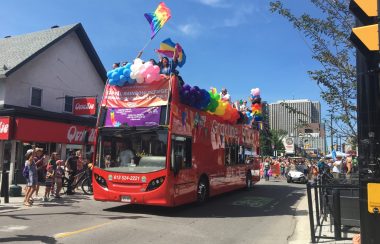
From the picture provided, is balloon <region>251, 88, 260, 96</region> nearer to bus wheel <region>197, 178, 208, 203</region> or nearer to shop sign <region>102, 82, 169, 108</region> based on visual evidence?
bus wheel <region>197, 178, 208, 203</region>

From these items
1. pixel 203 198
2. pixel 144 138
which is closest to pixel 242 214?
pixel 203 198

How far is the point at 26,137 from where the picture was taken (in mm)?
20266

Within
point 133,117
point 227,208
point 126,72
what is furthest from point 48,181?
point 227,208

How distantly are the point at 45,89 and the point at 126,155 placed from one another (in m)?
13.6

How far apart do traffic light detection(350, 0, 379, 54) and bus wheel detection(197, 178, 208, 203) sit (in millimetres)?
8732

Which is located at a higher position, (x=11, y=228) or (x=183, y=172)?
(x=183, y=172)

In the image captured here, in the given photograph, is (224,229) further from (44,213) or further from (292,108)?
(44,213)

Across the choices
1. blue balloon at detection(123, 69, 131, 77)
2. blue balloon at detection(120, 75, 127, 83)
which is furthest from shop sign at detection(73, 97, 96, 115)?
blue balloon at detection(123, 69, 131, 77)

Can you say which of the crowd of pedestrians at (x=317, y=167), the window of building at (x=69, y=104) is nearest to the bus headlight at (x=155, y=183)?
the crowd of pedestrians at (x=317, y=167)

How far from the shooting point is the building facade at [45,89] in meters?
20.4

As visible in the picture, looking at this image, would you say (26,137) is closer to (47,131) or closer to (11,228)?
(47,131)

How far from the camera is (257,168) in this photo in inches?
842

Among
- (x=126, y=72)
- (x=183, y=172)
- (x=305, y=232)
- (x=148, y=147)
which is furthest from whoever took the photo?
(x=126, y=72)

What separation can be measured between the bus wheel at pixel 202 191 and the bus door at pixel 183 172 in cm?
48
